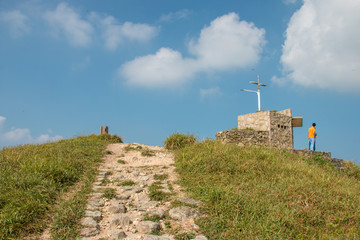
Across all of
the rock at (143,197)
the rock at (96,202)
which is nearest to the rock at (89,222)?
the rock at (96,202)

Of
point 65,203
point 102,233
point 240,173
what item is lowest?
point 102,233

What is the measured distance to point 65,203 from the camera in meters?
5.61

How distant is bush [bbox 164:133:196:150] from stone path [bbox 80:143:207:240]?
13.7 ft

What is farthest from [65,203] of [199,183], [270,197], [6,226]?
[270,197]

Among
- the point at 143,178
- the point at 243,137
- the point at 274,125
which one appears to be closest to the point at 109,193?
the point at 143,178

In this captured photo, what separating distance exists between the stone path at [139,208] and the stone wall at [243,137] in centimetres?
596

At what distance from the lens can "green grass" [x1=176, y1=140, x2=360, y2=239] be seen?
505 cm

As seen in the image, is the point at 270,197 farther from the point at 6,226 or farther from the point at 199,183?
A: the point at 6,226

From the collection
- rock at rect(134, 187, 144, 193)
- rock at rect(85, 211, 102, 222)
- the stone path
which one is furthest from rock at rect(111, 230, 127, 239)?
rock at rect(134, 187, 144, 193)

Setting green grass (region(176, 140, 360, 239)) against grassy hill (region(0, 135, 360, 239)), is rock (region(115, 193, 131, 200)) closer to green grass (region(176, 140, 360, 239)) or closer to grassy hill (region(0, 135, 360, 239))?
grassy hill (region(0, 135, 360, 239))

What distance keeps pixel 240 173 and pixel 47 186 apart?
530 centimetres

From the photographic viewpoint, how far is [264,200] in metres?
5.94

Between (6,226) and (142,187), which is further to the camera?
(142,187)

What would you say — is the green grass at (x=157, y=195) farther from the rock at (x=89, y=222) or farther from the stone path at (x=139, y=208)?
the rock at (x=89, y=222)
